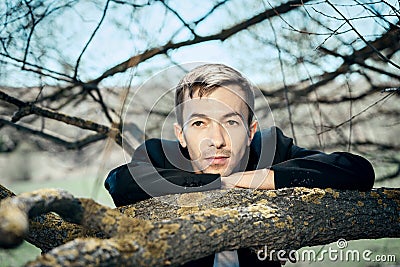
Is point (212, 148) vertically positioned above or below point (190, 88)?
below

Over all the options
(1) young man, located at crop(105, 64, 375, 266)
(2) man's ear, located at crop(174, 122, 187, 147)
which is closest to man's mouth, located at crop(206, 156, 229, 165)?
→ (1) young man, located at crop(105, 64, 375, 266)

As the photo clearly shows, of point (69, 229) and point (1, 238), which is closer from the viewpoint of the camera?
point (1, 238)

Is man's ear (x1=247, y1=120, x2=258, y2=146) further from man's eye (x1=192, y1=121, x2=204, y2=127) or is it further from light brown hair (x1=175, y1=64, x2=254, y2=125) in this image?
man's eye (x1=192, y1=121, x2=204, y2=127)

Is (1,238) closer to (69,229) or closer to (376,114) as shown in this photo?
(69,229)

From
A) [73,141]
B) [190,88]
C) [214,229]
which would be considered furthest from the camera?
[73,141]

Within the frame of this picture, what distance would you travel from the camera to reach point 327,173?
917 millimetres

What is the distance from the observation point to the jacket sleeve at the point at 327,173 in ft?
2.99

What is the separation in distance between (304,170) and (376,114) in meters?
0.81

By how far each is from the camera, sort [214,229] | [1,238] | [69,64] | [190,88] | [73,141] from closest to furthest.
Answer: [1,238]
[214,229]
[190,88]
[69,64]
[73,141]

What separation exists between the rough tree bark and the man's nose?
0.11 meters

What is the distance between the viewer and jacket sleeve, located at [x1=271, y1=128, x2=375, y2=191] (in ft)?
2.99

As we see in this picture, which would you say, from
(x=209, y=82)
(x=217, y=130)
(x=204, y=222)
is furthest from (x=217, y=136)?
(x=204, y=222)

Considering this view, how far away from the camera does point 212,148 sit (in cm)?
94

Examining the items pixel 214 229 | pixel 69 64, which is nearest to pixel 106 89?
pixel 69 64
